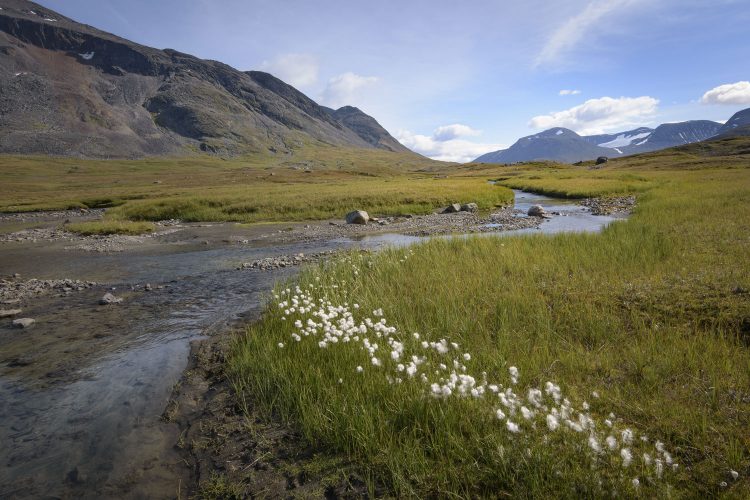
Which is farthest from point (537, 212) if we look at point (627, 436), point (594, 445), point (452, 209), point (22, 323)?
point (22, 323)

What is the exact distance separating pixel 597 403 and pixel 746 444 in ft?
5.07

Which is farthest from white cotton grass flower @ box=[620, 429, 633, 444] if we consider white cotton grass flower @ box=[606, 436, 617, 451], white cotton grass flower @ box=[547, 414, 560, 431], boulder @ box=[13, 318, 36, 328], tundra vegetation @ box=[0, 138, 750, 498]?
boulder @ box=[13, 318, 36, 328]

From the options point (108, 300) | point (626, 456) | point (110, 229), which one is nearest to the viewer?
point (626, 456)

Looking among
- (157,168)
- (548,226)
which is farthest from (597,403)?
(157,168)

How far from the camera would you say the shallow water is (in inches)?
230

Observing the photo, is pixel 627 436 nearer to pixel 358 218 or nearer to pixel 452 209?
pixel 358 218

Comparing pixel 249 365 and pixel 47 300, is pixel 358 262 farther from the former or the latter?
pixel 47 300

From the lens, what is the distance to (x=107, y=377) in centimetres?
862

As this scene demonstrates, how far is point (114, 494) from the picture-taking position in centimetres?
545

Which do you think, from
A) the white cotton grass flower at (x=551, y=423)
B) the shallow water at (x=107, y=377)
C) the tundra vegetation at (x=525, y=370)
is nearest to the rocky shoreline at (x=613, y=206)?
the tundra vegetation at (x=525, y=370)

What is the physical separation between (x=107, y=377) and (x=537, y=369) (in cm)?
878

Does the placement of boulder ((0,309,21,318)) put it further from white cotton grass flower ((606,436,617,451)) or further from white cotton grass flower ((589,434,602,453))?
white cotton grass flower ((606,436,617,451))

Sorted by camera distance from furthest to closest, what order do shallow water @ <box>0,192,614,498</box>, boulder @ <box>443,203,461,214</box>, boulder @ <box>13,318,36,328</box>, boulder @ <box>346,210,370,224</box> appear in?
boulder @ <box>443,203,461,214</box> → boulder @ <box>346,210,370,224</box> → boulder @ <box>13,318,36,328</box> → shallow water @ <box>0,192,614,498</box>

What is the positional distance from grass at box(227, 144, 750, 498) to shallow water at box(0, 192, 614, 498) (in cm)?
174
